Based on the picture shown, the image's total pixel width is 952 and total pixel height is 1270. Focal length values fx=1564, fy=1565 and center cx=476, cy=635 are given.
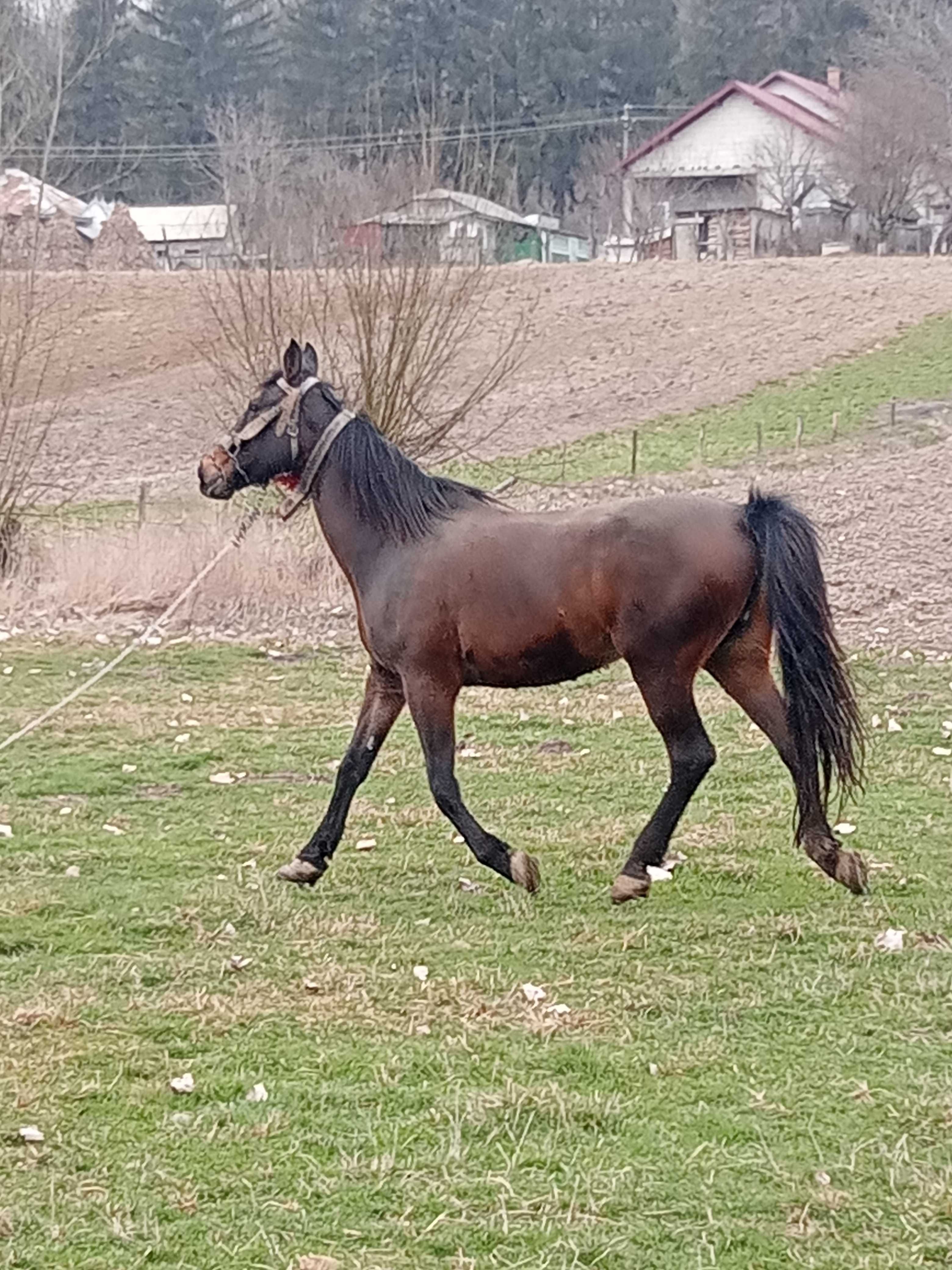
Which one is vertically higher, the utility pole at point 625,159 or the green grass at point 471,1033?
the utility pole at point 625,159

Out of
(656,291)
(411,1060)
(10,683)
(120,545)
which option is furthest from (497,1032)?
(656,291)

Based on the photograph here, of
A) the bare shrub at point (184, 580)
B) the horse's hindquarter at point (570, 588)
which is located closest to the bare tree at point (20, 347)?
the bare shrub at point (184, 580)

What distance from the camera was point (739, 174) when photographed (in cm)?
5878

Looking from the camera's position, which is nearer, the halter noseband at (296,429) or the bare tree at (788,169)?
the halter noseband at (296,429)

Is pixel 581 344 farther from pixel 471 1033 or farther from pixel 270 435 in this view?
pixel 471 1033

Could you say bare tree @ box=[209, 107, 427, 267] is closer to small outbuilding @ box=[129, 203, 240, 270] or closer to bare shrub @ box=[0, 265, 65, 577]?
bare shrub @ box=[0, 265, 65, 577]

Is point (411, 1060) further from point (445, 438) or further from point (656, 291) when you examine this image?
point (656, 291)

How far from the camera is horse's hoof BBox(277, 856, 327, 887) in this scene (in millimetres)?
6340

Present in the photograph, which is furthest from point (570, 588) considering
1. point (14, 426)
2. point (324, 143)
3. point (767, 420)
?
point (324, 143)

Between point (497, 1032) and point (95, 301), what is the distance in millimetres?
39311

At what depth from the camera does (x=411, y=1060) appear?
4480 millimetres

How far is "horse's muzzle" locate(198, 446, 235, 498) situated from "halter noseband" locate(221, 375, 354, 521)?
0.26 ft

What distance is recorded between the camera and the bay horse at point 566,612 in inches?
233

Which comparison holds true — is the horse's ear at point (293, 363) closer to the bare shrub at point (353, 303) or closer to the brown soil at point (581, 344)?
the bare shrub at point (353, 303)
